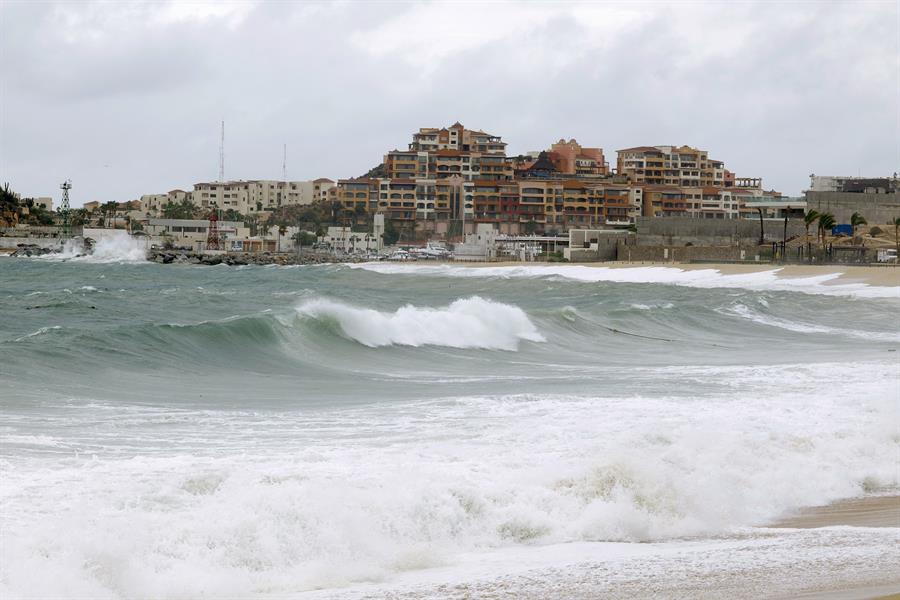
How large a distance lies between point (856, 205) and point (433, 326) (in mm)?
69188

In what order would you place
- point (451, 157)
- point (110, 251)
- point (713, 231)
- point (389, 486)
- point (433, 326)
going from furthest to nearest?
point (451, 157) < point (110, 251) < point (713, 231) < point (433, 326) < point (389, 486)

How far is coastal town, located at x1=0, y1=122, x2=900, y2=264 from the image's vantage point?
119000 mm

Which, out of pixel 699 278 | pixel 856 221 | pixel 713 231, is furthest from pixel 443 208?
pixel 699 278

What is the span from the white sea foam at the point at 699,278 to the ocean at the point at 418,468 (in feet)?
96.8

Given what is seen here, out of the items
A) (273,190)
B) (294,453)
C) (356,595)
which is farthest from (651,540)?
(273,190)

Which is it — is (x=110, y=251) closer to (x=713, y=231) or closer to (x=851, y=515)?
(x=713, y=231)

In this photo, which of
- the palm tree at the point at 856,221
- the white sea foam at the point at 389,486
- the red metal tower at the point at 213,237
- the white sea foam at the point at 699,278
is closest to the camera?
the white sea foam at the point at 389,486

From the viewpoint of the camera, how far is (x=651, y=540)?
8.52m

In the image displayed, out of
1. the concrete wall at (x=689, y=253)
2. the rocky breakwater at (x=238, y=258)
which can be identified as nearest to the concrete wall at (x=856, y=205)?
the concrete wall at (x=689, y=253)

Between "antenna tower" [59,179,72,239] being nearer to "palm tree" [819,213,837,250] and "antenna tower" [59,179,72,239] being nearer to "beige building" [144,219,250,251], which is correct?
"beige building" [144,219,250,251]

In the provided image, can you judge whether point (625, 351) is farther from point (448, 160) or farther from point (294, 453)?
point (448, 160)

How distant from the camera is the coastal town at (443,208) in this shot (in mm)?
119000

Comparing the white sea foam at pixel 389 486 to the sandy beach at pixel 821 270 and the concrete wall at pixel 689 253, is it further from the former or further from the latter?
the concrete wall at pixel 689 253

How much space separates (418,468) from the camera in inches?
378
